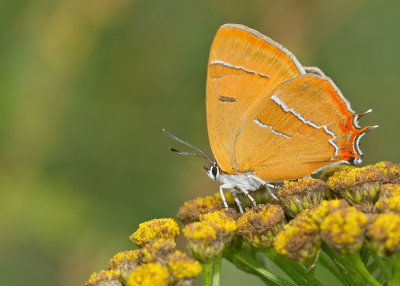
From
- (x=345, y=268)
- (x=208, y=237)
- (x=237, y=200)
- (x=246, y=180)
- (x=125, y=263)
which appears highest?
(x=246, y=180)

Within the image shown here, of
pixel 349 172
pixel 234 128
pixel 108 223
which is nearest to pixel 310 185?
pixel 349 172

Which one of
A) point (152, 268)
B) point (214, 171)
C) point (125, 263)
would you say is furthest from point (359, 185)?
point (125, 263)

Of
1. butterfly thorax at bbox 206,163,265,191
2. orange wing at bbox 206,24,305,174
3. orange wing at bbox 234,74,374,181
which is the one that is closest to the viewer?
orange wing at bbox 234,74,374,181

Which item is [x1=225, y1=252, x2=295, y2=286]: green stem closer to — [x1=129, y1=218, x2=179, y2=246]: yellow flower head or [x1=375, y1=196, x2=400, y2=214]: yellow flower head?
[x1=129, y1=218, x2=179, y2=246]: yellow flower head

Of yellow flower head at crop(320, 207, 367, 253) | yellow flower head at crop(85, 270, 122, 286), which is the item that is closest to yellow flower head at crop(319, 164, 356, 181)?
yellow flower head at crop(320, 207, 367, 253)

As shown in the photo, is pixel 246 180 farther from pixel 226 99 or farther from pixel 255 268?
pixel 255 268

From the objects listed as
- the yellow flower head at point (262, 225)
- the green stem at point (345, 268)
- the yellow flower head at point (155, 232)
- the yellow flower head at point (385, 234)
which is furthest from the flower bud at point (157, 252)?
the yellow flower head at point (385, 234)

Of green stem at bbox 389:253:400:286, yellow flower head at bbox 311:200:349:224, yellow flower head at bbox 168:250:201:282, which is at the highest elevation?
yellow flower head at bbox 168:250:201:282
